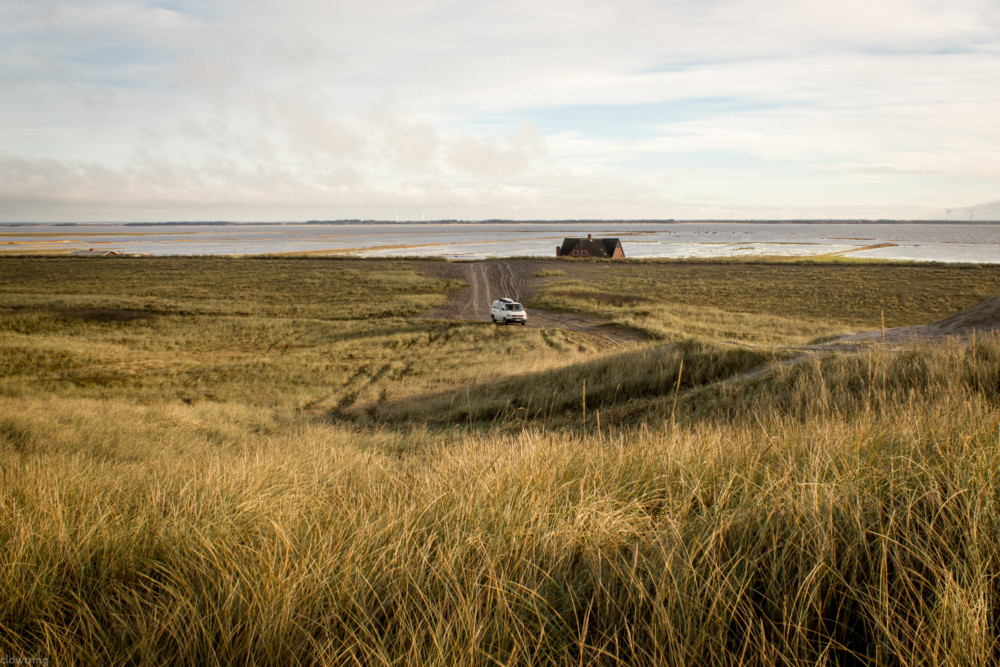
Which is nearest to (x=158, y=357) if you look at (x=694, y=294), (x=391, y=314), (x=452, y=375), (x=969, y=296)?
(x=452, y=375)

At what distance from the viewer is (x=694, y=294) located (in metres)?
55.5

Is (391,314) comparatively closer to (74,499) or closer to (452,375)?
(452,375)

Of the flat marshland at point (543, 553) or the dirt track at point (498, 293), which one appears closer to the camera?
the flat marshland at point (543, 553)

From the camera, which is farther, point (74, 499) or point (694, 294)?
point (694, 294)

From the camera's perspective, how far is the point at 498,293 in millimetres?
56938

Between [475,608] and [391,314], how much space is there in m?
41.9

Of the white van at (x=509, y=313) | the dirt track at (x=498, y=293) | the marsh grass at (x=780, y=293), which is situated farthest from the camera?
the marsh grass at (x=780, y=293)

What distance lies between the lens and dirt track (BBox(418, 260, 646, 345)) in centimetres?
3472

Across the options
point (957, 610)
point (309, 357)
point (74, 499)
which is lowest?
point (309, 357)

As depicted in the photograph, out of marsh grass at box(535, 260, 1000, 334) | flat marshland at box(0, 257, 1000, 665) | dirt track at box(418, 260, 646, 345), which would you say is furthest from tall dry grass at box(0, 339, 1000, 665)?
dirt track at box(418, 260, 646, 345)

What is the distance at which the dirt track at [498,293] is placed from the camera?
34719 mm

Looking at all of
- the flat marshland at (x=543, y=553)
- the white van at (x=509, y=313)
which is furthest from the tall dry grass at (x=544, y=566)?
the white van at (x=509, y=313)

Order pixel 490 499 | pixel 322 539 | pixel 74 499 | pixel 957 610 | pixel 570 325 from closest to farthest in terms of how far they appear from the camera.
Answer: pixel 957 610
pixel 322 539
pixel 490 499
pixel 74 499
pixel 570 325

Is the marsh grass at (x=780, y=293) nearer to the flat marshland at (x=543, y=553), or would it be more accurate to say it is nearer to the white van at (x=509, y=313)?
the white van at (x=509, y=313)
